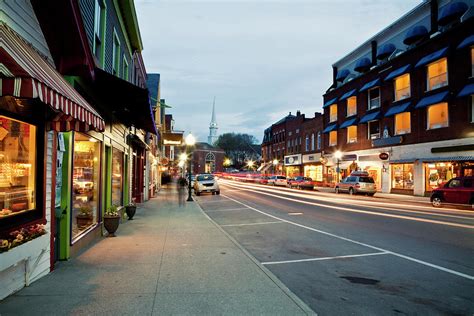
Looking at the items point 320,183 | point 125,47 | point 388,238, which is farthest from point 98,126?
point 320,183

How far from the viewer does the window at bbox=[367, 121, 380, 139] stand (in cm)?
3316

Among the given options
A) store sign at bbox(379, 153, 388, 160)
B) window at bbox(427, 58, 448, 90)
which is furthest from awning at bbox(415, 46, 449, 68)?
store sign at bbox(379, 153, 388, 160)

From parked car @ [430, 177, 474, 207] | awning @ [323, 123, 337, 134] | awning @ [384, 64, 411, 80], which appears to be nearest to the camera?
parked car @ [430, 177, 474, 207]

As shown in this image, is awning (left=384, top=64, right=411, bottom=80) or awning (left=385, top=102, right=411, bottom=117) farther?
awning (left=385, top=102, right=411, bottom=117)

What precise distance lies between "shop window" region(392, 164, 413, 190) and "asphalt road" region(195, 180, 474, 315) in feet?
51.1

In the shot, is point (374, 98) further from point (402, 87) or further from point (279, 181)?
point (279, 181)

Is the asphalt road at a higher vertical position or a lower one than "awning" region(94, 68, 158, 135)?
lower

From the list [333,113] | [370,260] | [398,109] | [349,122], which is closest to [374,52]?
[349,122]

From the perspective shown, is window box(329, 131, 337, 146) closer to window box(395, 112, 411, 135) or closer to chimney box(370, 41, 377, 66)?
chimney box(370, 41, 377, 66)

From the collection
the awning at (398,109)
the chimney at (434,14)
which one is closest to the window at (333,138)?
the awning at (398,109)

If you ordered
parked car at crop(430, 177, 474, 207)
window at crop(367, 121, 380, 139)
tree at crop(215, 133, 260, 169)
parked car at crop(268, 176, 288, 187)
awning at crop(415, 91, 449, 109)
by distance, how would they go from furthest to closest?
1. tree at crop(215, 133, 260, 169)
2. parked car at crop(268, 176, 288, 187)
3. window at crop(367, 121, 380, 139)
4. awning at crop(415, 91, 449, 109)
5. parked car at crop(430, 177, 474, 207)

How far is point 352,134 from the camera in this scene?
124ft

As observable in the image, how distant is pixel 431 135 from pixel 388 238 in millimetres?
19911

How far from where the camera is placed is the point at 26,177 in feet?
17.7
